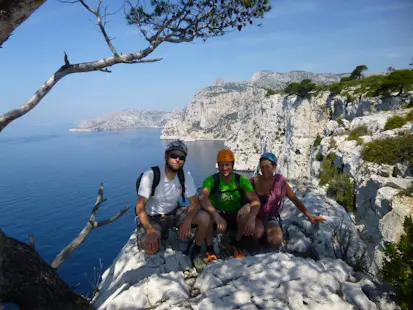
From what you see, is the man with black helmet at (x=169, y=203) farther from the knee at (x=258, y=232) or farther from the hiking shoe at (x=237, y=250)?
the knee at (x=258, y=232)

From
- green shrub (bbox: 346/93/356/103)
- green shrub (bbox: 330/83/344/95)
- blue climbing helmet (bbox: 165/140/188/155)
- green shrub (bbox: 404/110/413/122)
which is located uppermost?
green shrub (bbox: 330/83/344/95)

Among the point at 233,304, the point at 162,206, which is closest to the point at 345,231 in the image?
the point at 233,304

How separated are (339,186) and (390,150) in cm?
347

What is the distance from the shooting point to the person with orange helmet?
5223mm

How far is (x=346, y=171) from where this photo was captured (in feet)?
43.6

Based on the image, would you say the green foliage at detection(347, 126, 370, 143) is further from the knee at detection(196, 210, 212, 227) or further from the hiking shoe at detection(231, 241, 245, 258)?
the knee at detection(196, 210, 212, 227)

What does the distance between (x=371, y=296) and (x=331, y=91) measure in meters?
40.3

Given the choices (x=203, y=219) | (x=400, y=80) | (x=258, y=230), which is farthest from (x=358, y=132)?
(x=203, y=219)

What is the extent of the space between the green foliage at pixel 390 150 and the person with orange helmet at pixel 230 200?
24.4ft

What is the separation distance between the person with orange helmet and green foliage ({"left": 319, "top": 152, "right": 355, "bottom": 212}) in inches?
339

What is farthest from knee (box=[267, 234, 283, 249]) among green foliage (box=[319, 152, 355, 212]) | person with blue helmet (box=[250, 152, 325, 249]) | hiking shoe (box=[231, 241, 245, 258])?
green foliage (box=[319, 152, 355, 212])

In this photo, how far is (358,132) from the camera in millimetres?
16094

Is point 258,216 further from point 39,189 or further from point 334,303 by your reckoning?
point 39,189

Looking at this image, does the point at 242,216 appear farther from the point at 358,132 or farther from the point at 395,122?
the point at 358,132
